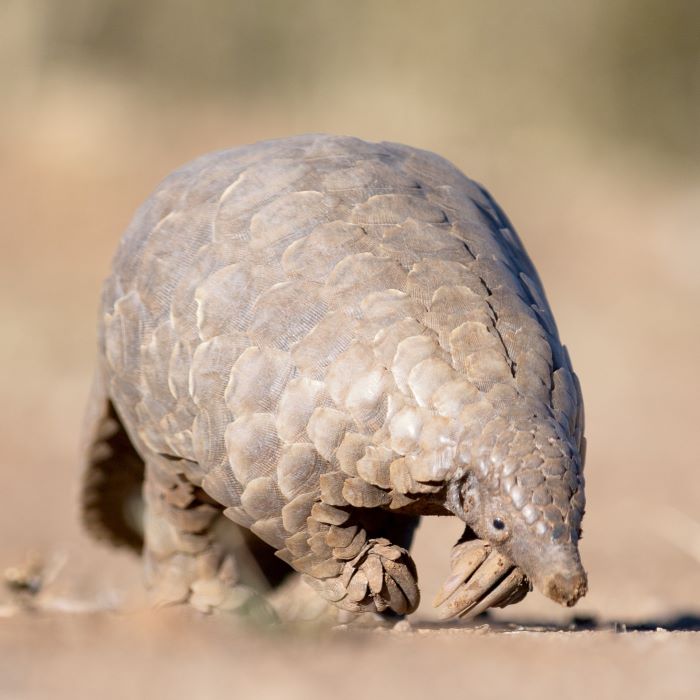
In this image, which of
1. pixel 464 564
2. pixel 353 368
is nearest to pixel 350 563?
pixel 464 564

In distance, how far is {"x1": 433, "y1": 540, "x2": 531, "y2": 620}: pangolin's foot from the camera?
370cm

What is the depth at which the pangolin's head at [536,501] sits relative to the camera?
345cm

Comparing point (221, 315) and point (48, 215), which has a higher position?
point (221, 315)

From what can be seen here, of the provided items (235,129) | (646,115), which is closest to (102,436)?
(235,129)

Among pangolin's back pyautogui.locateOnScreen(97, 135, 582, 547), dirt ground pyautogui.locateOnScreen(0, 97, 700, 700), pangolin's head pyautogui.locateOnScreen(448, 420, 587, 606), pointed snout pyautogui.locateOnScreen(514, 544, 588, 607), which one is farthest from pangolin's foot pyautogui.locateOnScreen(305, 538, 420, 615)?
pointed snout pyautogui.locateOnScreen(514, 544, 588, 607)

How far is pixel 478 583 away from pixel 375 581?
36 cm

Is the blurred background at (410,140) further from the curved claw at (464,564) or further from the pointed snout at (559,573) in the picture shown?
the pointed snout at (559,573)

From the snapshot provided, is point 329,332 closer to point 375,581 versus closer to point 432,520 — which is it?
point 375,581

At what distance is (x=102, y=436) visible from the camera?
5164 mm

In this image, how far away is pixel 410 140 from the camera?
16953mm

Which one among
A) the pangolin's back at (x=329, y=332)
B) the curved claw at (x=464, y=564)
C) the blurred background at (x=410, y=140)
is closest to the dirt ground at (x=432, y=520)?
the blurred background at (x=410, y=140)

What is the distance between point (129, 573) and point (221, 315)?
4038mm

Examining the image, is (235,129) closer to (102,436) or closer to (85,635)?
(102,436)

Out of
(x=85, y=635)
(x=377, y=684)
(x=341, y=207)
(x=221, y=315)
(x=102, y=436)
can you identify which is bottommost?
(x=102, y=436)
